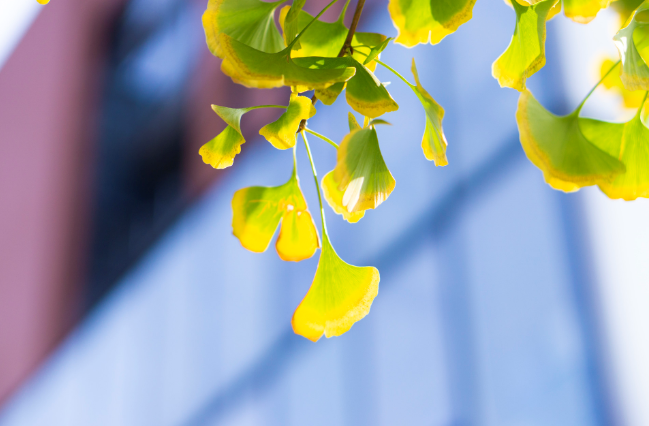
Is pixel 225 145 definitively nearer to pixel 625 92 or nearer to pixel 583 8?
pixel 583 8

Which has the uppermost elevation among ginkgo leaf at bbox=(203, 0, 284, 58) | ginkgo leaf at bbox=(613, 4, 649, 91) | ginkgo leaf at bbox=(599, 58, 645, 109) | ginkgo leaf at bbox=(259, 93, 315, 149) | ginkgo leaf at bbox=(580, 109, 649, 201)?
ginkgo leaf at bbox=(203, 0, 284, 58)

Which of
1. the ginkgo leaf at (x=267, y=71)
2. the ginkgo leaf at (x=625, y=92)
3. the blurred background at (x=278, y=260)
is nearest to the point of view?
the ginkgo leaf at (x=267, y=71)

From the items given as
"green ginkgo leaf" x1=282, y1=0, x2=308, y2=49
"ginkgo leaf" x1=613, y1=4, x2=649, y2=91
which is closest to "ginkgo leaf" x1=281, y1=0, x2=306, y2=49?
"green ginkgo leaf" x1=282, y1=0, x2=308, y2=49

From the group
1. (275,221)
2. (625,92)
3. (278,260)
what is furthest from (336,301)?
(278,260)

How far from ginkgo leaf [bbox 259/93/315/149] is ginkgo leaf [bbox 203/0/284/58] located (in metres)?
0.03

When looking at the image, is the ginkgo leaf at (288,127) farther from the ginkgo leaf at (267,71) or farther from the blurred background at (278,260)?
the blurred background at (278,260)

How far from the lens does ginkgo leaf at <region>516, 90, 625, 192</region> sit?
0.15 metres

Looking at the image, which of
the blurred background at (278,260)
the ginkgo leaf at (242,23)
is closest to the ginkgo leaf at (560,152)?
the ginkgo leaf at (242,23)

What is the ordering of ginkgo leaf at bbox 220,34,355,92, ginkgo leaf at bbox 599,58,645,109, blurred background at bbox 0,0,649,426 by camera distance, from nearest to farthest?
1. ginkgo leaf at bbox 220,34,355,92
2. ginkgo leaf at bbox 599,58,645,109
3. blurred background at bbox 0,0,649,426

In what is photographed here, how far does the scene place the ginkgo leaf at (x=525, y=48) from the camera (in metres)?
0.16

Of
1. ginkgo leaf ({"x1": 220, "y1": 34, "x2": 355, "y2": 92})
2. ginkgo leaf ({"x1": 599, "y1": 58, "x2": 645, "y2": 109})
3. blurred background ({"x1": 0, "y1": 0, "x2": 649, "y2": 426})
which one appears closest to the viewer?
ginkgo leaf ({"x1": 220, "y1": 34, "x2": 355, "y2": 92})

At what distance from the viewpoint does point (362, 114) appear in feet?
0.51

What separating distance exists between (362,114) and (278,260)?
134cm

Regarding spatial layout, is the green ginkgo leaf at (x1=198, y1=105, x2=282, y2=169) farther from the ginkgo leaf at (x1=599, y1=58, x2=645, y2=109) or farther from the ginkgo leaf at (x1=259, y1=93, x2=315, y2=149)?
the ginkgo leaf at (x1=599, y1=58, x2=645, y2=109)
